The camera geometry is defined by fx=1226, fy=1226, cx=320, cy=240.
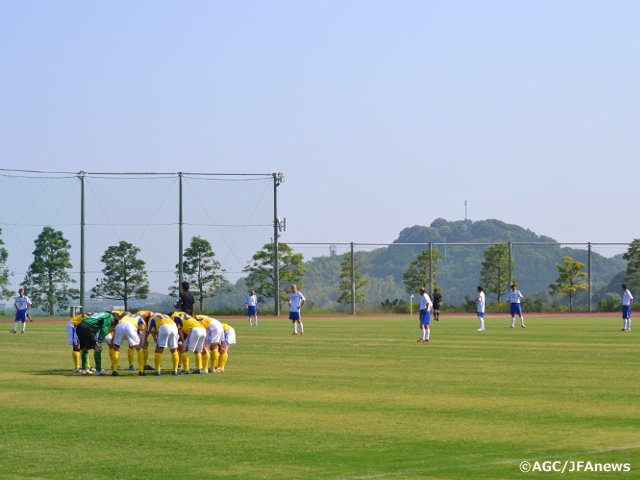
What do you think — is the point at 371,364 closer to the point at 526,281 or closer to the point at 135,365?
the point at 135,365

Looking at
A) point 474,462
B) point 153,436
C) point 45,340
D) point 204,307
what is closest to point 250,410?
point 153,436

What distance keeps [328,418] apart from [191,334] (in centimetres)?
811

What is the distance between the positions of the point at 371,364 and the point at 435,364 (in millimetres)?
1421

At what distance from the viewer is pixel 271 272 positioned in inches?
3108

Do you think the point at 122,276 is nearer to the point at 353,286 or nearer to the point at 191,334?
the point at 353,286

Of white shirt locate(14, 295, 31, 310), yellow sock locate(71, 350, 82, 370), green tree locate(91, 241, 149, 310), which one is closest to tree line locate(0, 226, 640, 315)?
green tree locate(91, 241, 149, 310)

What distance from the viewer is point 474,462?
12.7 meters

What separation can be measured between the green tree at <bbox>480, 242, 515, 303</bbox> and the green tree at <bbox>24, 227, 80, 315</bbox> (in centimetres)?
2806

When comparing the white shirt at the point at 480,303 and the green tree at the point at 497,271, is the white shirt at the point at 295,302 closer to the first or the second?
the white shirt at the point at 480,303

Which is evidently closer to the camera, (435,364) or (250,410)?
(250,410)

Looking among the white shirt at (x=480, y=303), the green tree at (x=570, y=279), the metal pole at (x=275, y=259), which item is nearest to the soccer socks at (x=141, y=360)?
the white shirt at (x=480, y=303)

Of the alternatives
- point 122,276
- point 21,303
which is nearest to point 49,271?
point 122,276

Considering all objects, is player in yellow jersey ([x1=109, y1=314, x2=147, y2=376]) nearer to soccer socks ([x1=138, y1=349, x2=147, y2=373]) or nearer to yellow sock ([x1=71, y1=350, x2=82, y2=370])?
soccer socks ([x1=138, y1=349, x2=147, y2=373])

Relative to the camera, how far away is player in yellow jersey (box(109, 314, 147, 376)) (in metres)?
24.7
